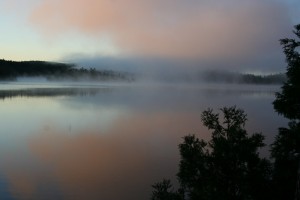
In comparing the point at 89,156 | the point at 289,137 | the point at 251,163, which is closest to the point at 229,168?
the point at 251,163

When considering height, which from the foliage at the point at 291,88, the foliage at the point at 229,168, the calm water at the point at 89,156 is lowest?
the calm water at the point at 89,156

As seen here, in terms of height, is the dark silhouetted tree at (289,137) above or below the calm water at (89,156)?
above

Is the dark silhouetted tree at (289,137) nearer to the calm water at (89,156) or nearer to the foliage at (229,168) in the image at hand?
the foliage at (229,168)

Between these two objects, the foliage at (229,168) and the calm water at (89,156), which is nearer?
the foliage at (229,168)

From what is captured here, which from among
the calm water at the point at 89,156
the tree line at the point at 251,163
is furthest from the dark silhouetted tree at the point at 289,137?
the calm water at the point at 89,156

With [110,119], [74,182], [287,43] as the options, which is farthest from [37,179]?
[110,119]

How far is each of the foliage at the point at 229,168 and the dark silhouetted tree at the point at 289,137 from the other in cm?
25

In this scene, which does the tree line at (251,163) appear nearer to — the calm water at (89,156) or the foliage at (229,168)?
the foliage at (229,168)

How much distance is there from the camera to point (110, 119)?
139ft

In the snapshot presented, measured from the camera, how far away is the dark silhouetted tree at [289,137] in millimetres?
6184

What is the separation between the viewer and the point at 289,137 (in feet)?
20.3

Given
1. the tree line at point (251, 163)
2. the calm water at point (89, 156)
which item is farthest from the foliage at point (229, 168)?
the calm water at point (89, 156)

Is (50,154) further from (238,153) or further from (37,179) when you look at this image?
(238,153)

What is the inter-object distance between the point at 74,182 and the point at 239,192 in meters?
11.8
